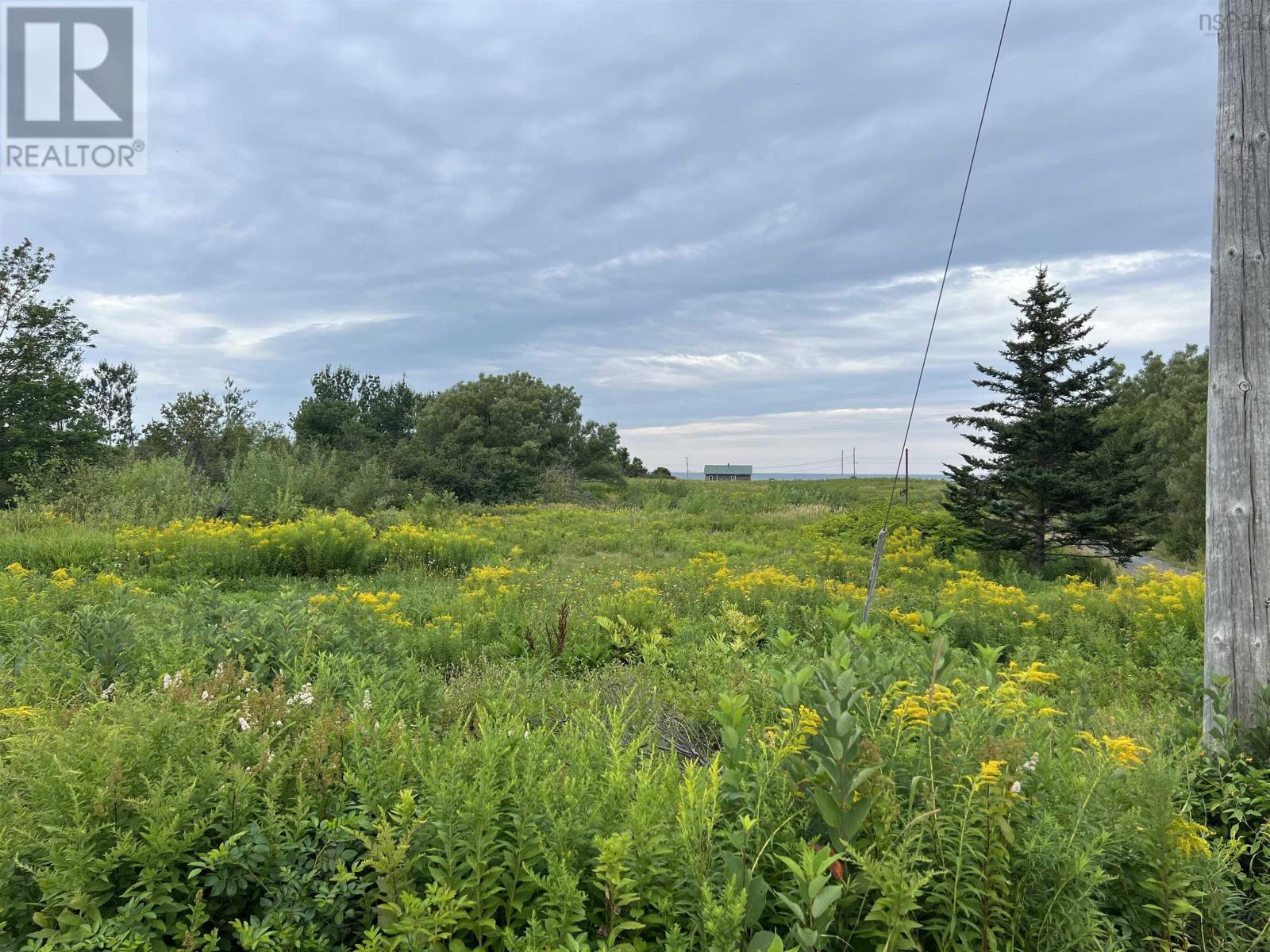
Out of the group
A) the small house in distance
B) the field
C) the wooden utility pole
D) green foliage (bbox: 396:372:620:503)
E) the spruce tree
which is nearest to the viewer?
the field

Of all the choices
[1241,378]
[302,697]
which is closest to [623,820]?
[302,697]

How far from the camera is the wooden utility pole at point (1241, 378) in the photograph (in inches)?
101

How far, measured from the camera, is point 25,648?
360cm

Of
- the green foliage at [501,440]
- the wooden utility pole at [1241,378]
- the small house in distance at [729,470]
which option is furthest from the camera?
the small house in distance at [729,470]

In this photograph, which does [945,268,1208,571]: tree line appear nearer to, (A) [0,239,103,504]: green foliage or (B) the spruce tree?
(B) the spruce tree

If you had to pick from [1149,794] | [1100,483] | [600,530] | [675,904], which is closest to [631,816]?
[675,904]

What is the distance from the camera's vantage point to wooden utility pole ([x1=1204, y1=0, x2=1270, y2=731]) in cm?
257

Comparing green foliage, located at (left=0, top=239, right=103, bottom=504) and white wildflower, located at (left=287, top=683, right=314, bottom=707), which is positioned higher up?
green foliage, located at (left=0, top=239, right=103, bottom=504)

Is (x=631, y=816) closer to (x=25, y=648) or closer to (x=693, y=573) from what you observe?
(x=25, y=648)

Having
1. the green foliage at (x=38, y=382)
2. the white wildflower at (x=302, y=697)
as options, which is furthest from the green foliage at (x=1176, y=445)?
the green foliage at (x=38, y=382)

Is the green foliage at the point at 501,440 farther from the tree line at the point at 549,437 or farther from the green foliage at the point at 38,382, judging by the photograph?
the green foliage at the point at 38,382

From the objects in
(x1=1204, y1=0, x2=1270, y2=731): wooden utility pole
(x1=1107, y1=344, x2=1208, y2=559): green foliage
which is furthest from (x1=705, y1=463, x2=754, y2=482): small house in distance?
(x1=1204, y1=0, x2=1270, y2=731): wooden utility pole

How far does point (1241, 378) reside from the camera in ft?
8.57

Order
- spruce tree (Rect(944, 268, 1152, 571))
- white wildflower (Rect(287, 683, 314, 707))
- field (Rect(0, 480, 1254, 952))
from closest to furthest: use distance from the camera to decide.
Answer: field (Rect(0, 480, 1254, 952)) < white wildflower (Rect(287, 683, 314, 707)) < spruce tree (Rect(944, 268, 1152, 571))
